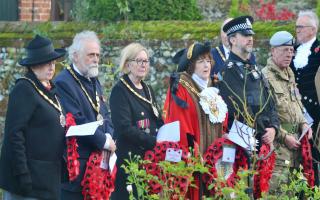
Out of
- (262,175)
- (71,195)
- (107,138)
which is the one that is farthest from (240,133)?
(71,195)

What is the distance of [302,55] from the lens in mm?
12609

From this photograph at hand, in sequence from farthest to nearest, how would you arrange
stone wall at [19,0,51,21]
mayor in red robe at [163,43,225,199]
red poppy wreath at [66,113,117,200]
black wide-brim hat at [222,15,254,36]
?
stone wall at [19,0,51,21] < black wide-brim hat at [222,15,254,36] < mayor in red robe at [163,43,225,199] < red poppy wreath at [66,113,117,200]

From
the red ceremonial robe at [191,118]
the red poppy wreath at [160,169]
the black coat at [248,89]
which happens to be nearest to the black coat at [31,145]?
the red poppy wreath at [160,169]

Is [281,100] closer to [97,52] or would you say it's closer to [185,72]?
[185,72]

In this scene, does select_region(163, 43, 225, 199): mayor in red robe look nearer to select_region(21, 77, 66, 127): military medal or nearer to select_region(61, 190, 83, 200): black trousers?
select_region(61, 190, 83, 200): black trousers

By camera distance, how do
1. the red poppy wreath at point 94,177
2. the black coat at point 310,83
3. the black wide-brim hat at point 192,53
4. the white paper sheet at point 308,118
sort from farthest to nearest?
the black coat at point 310,83 → the white paper sheet at point 308,118 → the black wide-brim hat at point 192,53 → the red poppy wreath at point 94,177

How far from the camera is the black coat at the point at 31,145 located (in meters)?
9.59

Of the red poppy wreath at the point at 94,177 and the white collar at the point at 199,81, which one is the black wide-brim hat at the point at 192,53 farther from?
the red poppy wreath at the point at 94,177

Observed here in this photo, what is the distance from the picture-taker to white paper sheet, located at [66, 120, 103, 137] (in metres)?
9.94

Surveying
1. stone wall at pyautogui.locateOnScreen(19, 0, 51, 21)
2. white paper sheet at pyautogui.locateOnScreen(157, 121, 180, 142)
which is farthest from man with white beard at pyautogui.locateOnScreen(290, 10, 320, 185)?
stone wall at pyautogui.locateOnScreen(19, 0, 51, 21)

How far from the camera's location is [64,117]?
10.0m

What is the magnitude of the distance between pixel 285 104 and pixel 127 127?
1814 mm

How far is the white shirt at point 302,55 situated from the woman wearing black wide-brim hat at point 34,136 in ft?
11.2

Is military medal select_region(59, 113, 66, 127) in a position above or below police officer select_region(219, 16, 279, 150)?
below
